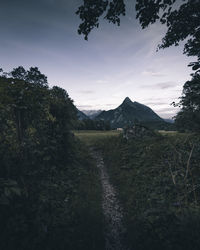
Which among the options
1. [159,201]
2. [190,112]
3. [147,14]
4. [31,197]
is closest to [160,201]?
[159,201]

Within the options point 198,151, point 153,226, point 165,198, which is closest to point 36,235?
point 153,226

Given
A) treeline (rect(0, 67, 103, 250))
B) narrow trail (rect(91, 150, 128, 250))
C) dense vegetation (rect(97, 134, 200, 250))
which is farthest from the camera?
narrow trail (rect(91, 150, 128, 250))

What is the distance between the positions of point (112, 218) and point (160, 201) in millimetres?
2196

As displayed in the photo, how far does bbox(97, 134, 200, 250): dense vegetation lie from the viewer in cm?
340

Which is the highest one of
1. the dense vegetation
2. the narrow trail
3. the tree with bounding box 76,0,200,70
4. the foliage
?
the tree with bounding box 76,0,200,70

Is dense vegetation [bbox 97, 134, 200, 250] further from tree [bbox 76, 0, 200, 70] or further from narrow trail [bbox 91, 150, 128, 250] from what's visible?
tree [bbox 76, 0, 200, 70]

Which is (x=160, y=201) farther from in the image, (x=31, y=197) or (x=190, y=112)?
(x=31, y=197)

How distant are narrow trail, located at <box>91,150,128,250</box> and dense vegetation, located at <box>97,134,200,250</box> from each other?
1.00ft

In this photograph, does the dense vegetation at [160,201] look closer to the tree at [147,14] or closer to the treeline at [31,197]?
the treeline at [31,197]

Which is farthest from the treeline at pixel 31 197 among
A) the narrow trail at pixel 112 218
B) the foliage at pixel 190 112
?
the foliage at pixel 190 112

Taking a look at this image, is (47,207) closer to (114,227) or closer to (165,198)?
(114,227)

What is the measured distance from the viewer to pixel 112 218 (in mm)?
4891

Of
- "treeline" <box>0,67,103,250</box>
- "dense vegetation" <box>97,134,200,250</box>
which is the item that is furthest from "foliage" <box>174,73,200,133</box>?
"treeline" <box>0,67,103,250</box>

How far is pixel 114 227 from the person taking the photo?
4.48 metres
